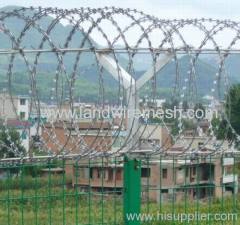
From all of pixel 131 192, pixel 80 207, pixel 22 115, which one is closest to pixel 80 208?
pixel 80 207

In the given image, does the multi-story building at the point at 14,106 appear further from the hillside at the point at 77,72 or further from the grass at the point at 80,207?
the grass at the point at 80,207

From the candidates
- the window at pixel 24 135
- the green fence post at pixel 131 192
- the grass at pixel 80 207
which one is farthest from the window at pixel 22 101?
the grass at pixel 80 207

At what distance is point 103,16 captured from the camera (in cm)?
688

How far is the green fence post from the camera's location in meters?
7.30

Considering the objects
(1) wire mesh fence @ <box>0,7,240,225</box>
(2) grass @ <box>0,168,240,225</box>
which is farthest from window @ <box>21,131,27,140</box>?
(2) grass @ <box>0,168,240,225</box>

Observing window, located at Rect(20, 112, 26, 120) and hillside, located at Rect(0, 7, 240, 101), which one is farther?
hillside, located at Rect(0, 7, 240, 101)

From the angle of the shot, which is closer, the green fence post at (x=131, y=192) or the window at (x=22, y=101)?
the window at (x=22, y=101)

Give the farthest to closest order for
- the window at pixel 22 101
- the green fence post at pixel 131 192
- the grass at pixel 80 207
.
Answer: the grass at pixel 80 207
the green fence post at pixel 131 192
the window at pixel 22 101

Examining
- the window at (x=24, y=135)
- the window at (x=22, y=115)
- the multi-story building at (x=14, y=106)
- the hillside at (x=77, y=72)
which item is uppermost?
the hillside at (x=77, y=72)

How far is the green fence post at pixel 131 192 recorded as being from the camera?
7.30m

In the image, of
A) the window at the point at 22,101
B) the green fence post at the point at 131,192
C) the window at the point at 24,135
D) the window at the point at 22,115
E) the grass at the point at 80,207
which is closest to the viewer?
the window at the point at 24,135

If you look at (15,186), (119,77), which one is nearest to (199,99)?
(119,77)

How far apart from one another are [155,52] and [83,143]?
113 centimetres

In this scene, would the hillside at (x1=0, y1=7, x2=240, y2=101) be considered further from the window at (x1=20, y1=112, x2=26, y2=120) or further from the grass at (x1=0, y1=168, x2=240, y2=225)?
the grass at (x1=0, y1=168, x2=240, y2=225)
